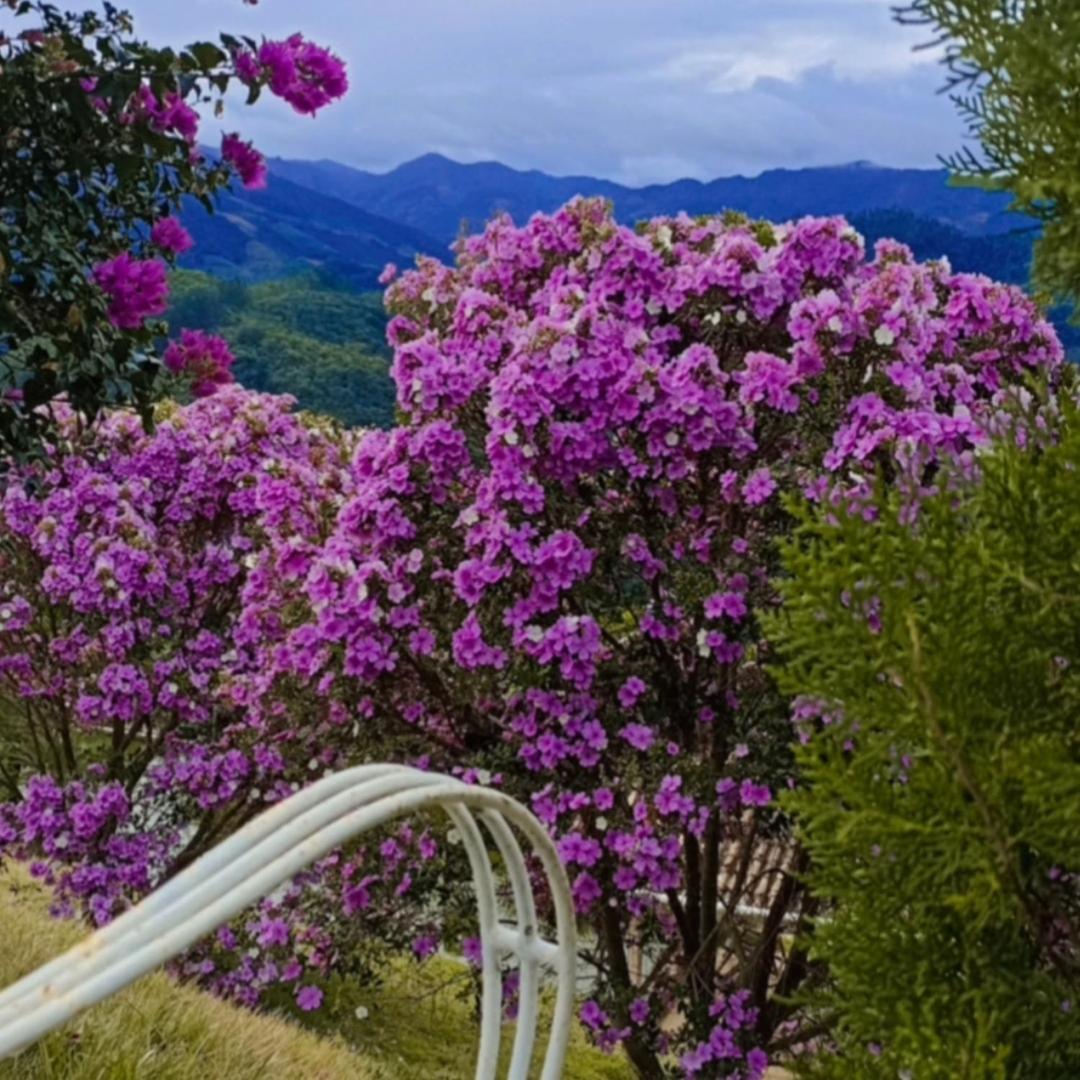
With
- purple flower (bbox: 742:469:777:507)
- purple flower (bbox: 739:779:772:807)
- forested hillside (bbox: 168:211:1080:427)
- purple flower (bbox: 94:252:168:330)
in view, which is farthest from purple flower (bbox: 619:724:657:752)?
forested hillside (bbox: 168:211:1080:427)

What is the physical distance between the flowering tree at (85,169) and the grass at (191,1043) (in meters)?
1.40

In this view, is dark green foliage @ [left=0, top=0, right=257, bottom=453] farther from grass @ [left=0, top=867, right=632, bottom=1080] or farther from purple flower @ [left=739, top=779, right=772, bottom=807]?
purple flower @ [left=739, top=779, right=772, bottom=807]

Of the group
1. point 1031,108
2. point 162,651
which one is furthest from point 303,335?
point 1031,108

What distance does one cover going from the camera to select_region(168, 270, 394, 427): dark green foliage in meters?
29.4

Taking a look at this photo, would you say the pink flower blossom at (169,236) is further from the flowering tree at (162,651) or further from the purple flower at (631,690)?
the purple flower at (631,690)

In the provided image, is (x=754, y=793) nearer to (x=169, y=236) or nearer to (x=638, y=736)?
(x=638, y=736)

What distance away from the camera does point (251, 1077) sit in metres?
2.99

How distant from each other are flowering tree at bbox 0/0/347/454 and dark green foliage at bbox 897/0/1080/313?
6.76 feet

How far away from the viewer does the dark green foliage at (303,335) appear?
29.4 metres

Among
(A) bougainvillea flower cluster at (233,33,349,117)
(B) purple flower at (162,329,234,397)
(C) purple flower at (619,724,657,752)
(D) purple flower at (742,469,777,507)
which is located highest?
(A) bougainvillea flower cluster at (233,33,349,117)

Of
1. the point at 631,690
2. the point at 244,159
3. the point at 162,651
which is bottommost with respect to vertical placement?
the point at 162,651

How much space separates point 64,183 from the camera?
3160mm

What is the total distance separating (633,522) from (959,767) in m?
2.15

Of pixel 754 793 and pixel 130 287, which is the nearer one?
pixel 130 287
